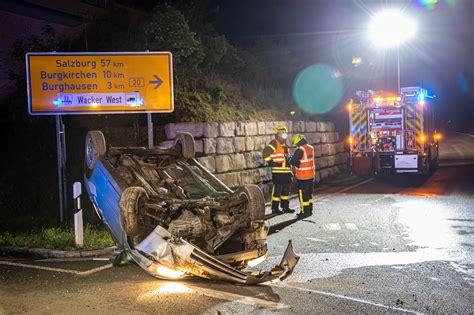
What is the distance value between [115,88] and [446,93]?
6877cm

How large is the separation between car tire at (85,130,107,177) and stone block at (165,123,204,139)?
3.76 metres

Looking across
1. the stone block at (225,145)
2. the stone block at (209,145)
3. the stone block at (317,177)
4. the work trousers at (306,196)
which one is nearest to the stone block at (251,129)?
the stone block at (225,145)

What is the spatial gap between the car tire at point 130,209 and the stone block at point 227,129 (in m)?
7.49

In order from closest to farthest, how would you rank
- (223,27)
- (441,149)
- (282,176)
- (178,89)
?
1. (282,176)
2. (178,89)
3. (223,27)
4. (441,149)

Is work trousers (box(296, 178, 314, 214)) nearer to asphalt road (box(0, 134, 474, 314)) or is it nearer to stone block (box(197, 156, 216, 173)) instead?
asphalt road (box(0, 134, 474, 314))

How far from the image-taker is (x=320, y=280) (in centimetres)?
664

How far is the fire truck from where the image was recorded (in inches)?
774

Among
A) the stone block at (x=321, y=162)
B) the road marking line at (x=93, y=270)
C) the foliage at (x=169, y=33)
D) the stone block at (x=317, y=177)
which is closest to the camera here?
the road marking line at (x=93, y=270)

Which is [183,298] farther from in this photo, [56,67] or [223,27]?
[223,27]

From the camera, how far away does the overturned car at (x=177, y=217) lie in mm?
6020

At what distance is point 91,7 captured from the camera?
65.0 ft

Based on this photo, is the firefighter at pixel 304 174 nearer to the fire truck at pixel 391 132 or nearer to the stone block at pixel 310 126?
the stone block at pixel 310 126

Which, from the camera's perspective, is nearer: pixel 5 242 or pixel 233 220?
pixel 233 220

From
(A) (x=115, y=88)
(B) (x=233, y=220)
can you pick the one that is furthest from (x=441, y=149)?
(B) (x=233, y=220)
